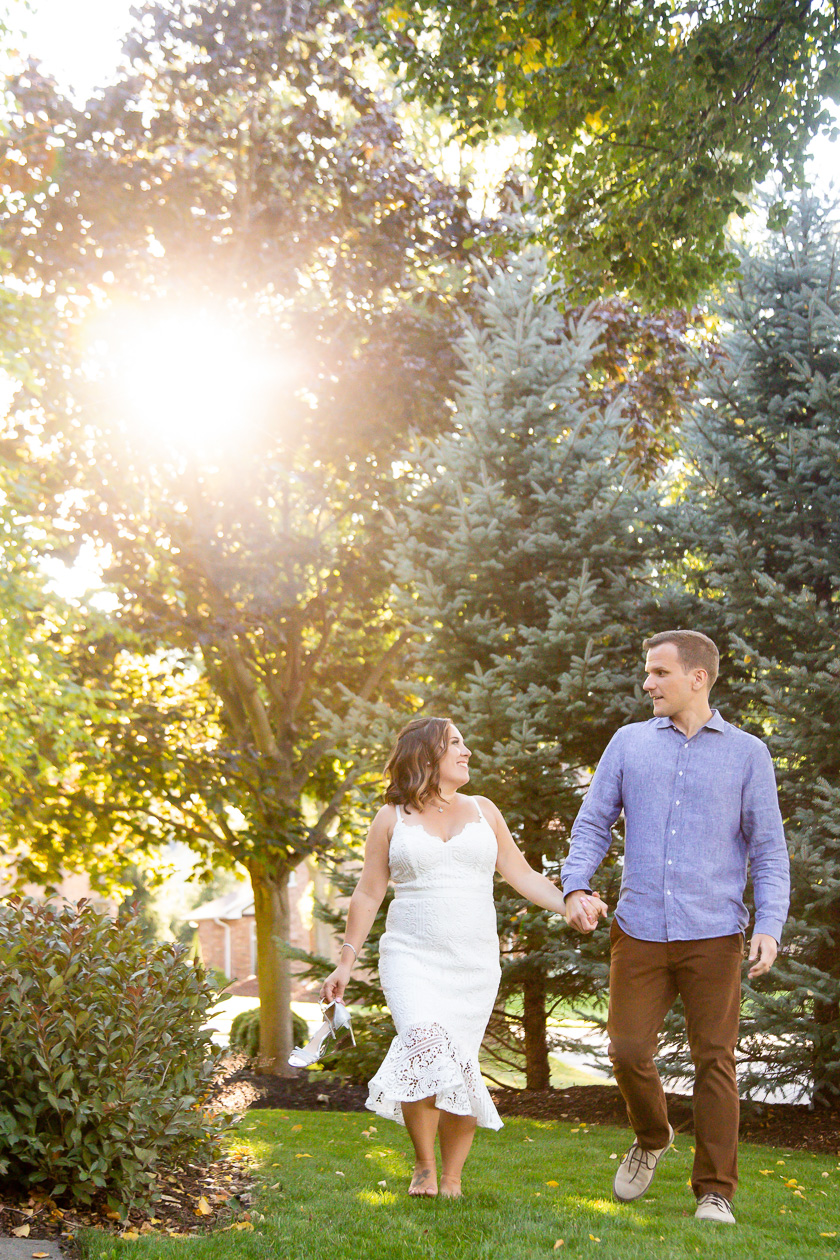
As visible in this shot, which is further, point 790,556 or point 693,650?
point 790,556

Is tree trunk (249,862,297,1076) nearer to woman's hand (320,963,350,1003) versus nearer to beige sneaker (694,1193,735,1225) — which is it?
woman's hand (320,963,350,1003)

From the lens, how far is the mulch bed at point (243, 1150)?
3.94m

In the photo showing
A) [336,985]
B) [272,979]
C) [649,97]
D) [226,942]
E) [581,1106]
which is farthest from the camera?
[226,942]

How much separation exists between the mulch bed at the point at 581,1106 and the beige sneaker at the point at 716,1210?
286 cm

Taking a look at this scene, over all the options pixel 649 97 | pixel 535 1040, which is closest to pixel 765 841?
pixel 649 97

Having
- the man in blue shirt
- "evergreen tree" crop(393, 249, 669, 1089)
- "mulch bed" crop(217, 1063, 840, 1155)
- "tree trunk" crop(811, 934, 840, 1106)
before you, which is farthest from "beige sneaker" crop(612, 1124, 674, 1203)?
"evergreen tree" crop(393, 249, 669, 1089)

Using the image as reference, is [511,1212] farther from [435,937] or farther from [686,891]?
[686,891]

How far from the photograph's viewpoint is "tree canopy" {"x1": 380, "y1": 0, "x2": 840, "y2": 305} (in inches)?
280

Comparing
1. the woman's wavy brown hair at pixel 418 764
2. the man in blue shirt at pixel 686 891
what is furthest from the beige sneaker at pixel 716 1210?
the woman's wavy brown hair at pixel 418 764

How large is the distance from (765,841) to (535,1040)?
584 cm

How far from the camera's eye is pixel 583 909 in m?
4.07

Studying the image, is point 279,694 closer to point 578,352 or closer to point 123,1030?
point 578,352

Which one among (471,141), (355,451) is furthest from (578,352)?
(355,451)

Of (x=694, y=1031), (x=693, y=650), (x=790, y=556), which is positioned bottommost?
(x=694, y=1031)
